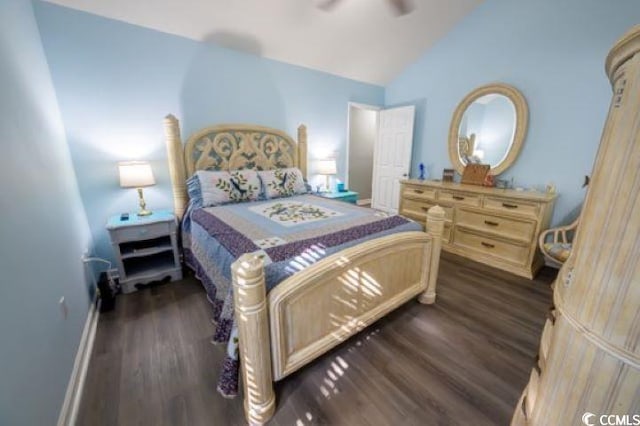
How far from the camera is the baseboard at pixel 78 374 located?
1210mm

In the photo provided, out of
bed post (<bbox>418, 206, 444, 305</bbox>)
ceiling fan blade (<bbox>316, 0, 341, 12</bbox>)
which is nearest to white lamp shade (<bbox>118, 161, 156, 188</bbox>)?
ceiling fan blade (<bbox>316, 0, 341, 12</bbox>)

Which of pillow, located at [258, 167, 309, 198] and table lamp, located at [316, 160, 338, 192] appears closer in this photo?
pillow, located at [258, 167, 309, 198]

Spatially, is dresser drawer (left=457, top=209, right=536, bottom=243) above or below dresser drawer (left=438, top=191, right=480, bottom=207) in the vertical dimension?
below

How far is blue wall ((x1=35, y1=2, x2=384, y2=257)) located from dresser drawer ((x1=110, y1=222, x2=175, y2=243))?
0.47 m

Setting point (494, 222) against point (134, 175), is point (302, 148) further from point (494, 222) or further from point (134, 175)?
point (494, 222)

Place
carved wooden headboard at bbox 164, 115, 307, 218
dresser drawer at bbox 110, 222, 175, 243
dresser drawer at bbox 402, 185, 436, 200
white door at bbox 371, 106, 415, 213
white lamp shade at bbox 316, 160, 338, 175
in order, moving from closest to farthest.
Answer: dresser drawer at bbox 110, 222, 175, 243 < carved wooden headboard at bbox 164, 115, 307, 218 < dresser drawer at bbox 402, 185, 436, 200 < white lamp shade at bbox 316, 160, 338, 175 < white door at bbox 371, 106, 415, 213

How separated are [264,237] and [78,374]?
1.30m

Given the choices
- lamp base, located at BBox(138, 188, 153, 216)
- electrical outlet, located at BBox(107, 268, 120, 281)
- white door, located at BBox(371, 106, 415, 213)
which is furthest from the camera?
white door, located at BBox(371, 106, 415, 213)

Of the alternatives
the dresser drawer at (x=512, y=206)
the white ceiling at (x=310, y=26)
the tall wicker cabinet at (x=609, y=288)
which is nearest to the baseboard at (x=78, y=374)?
the tall wicker cabinet at (x=609, y=288)

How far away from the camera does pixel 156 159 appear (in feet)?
8.71

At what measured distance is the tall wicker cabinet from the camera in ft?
1.68

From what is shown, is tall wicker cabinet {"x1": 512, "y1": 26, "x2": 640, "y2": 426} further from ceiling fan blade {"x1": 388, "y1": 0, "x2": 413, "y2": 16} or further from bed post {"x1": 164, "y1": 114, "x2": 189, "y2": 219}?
bed post {"x1": 164, "y1": 114, "x2": 189, "y2": 219}

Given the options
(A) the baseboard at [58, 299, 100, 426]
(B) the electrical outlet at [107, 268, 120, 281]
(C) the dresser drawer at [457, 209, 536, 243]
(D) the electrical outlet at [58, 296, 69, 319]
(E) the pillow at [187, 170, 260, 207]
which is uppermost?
(E) the pillow at [187, 170, 260, 207]

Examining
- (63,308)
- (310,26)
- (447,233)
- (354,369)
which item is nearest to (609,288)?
(354,369)
